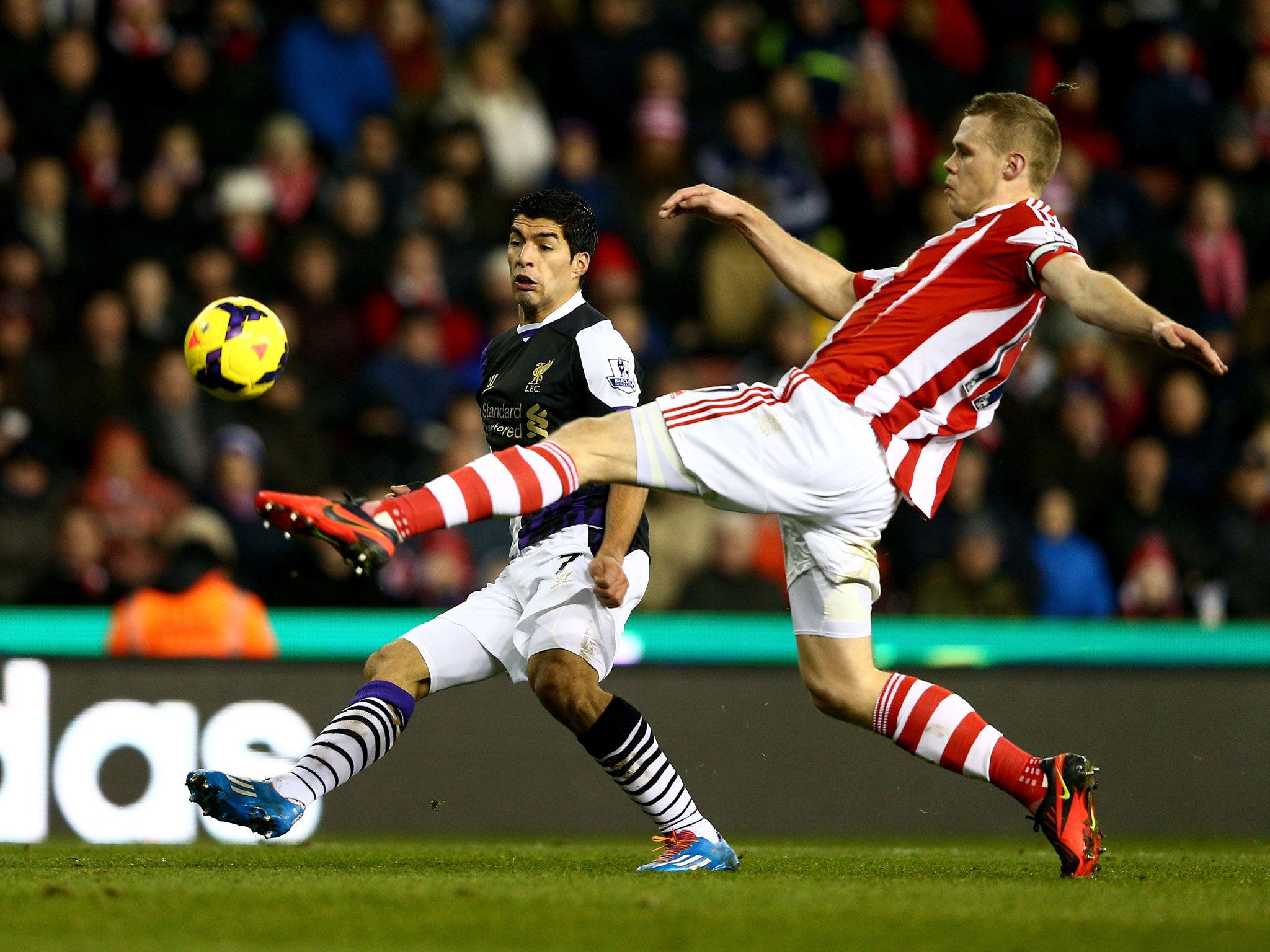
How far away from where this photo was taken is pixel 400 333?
400 inches

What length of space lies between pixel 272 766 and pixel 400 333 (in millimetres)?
3428

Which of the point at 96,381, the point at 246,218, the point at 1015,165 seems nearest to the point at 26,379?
the point at 96,381

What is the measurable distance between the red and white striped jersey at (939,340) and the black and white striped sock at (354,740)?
63.1 inches

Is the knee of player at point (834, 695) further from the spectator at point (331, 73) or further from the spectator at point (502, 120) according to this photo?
the spectator at point (331, 73)

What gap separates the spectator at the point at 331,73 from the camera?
11.3 meters

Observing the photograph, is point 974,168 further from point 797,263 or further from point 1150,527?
point 1150,527

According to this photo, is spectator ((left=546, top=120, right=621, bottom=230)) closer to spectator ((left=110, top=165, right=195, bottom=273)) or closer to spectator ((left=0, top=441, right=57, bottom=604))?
spectator ((left=110, top=165, right=195, bottom=273))

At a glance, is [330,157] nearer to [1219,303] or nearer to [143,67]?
[143,67]

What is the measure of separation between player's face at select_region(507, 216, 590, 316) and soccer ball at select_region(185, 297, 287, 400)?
0.78 metres

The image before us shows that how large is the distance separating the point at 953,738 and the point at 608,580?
3.67 ft

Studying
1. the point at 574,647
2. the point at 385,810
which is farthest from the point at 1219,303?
the point at 574,647

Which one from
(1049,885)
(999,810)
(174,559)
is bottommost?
(999,810)

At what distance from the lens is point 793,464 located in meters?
4.86

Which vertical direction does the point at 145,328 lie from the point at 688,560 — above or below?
above
